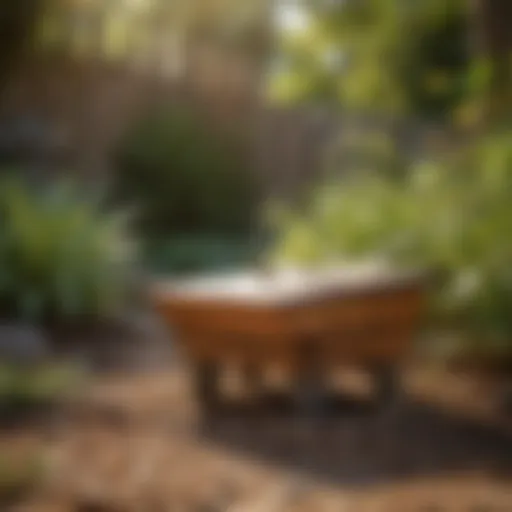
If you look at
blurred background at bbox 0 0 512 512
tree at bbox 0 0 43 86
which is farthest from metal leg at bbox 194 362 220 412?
tree at bbox 0 0 43 86

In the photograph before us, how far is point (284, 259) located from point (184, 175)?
5.28 m

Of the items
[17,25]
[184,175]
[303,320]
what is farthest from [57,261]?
[184,175]

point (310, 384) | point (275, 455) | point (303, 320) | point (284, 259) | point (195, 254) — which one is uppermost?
point (303, 320)

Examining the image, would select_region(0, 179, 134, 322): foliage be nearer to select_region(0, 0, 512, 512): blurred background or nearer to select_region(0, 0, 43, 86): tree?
select_region(0, 0, 512, 512): blurred background

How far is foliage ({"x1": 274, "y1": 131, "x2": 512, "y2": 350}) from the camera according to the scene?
4.72m

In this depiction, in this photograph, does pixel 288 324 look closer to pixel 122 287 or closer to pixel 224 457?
pixel 224 457

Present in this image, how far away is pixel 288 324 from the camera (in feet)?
13.3

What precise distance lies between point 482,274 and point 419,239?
2.02 feet

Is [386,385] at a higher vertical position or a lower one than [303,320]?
lower

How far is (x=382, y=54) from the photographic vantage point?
5332mm

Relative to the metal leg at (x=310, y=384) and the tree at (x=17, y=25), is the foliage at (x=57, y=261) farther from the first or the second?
the tree at (x=17, y=25)

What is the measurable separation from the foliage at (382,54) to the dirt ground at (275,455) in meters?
1.25

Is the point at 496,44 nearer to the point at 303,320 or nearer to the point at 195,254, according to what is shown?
the point at 303,320

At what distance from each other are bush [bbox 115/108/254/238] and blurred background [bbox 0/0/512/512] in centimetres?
46
